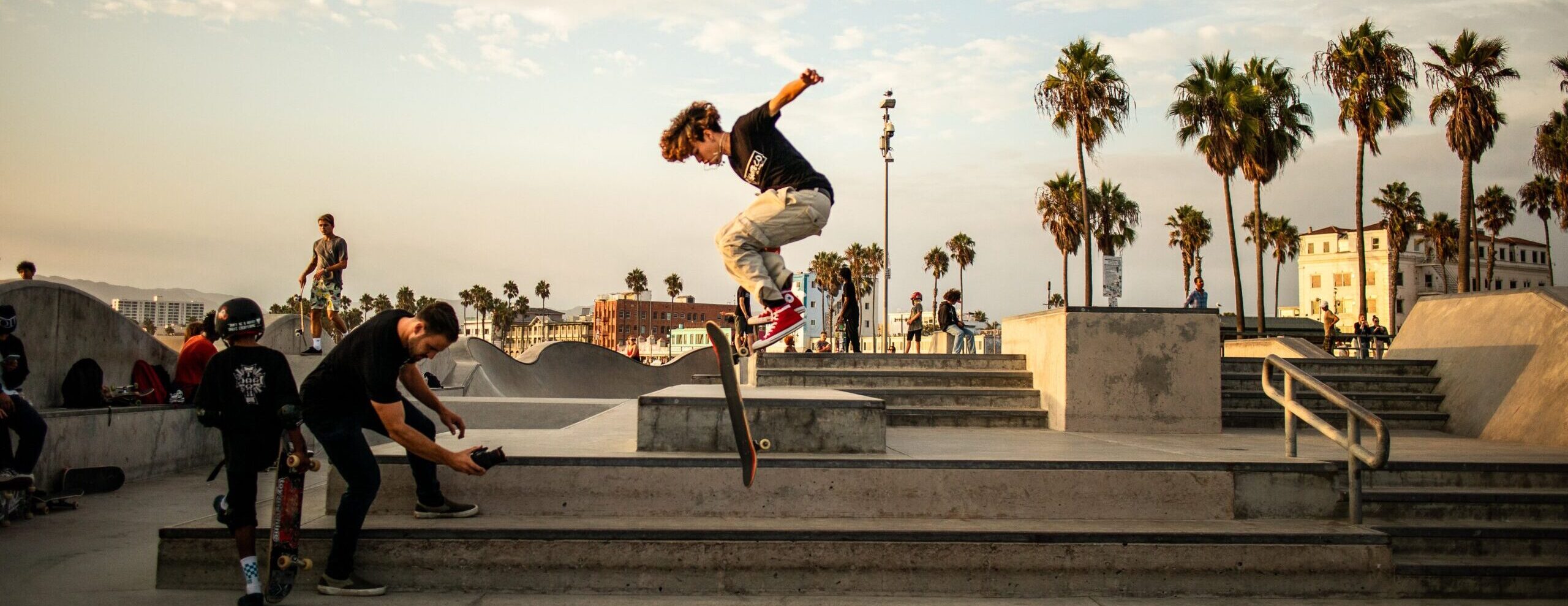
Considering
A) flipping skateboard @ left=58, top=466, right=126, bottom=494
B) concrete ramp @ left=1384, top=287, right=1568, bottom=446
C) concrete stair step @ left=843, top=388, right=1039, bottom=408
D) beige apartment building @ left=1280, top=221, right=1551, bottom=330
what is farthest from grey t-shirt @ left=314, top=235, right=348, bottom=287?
beige apartment building @ left=1280, top=221, right=1551, bottom=330

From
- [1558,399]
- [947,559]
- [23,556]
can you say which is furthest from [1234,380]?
[23,556]

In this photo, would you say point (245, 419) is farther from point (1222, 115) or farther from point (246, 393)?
point (1222, 115)

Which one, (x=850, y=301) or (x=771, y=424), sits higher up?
(x=850, y=301)

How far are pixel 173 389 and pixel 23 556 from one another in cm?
474

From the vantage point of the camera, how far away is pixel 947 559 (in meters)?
5.41

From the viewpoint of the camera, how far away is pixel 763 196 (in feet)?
19.6

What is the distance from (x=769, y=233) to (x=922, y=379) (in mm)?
5848

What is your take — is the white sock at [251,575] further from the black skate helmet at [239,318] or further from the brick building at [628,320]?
the brick building at [628,320]

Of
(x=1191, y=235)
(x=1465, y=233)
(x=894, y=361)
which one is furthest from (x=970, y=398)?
(x=1191, y=235)

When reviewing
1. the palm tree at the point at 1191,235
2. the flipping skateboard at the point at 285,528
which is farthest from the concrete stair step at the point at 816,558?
the palm tree at the point at 1191,235

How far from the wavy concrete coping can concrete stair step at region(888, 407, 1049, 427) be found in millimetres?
7926

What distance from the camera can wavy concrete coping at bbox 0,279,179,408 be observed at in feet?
29.0

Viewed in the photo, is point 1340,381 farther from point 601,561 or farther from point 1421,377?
point 601,561

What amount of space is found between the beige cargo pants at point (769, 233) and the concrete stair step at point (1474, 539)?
388 cm
